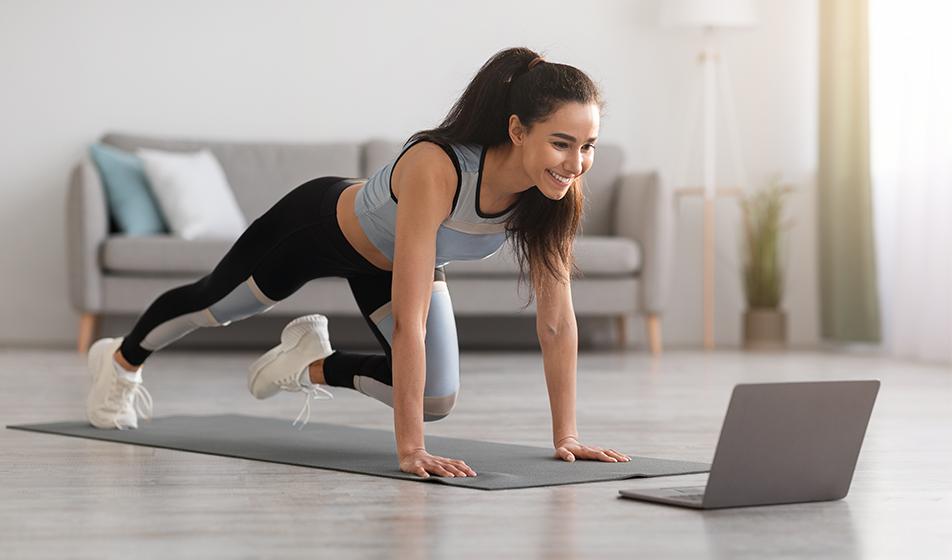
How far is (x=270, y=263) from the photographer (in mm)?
2469

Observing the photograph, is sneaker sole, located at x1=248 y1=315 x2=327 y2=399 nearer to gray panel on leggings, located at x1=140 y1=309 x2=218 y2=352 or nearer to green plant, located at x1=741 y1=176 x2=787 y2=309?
gray panel on leggings, located at x1=140 y1=309 x2=218 y2=352

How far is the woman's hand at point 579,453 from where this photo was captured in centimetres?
232

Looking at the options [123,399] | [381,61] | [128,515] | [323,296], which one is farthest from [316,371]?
[381,61]

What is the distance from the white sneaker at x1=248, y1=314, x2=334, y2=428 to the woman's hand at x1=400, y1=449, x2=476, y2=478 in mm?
591

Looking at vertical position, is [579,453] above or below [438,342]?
below

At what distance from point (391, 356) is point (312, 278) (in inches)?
7.9

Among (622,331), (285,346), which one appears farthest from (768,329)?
(285,346)

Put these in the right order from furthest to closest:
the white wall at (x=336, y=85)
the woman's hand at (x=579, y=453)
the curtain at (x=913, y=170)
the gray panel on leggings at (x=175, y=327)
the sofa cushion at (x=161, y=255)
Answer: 1. the white wall at (x=336, y=85)
2. the curtain at (x=913, y=170)
3. the sofa cushion at (x=161, y=255)
4. the gray panel on leggings at (x=175, y=327)
5. the woman's hand at (x=579, y=453)

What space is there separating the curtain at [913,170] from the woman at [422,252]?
3.16 metres

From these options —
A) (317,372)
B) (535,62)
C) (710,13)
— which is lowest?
(317,372)

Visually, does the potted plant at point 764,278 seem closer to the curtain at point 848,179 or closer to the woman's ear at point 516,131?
the curtain at point 848,179

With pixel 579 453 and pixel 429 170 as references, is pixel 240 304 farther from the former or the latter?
pixel 579 453

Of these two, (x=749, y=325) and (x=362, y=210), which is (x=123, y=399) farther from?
(x=749, y=325)

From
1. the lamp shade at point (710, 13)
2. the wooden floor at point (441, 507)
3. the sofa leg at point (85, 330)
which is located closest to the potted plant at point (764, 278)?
the lamp shade at point (710, 13)
